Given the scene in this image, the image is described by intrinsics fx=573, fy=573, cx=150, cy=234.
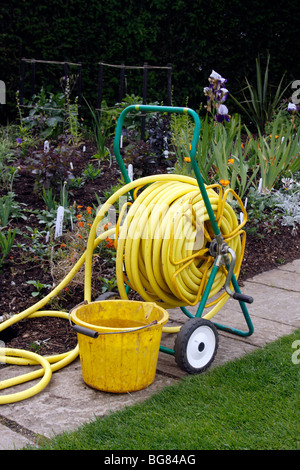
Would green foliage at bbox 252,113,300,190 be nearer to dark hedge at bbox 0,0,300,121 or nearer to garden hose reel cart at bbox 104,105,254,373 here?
garden hose reel cart at bbox 104,105,254,373

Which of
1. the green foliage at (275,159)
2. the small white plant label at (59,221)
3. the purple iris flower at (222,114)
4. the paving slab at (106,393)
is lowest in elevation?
the paving slab at (106,393)

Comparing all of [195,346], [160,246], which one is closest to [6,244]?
[160,246]

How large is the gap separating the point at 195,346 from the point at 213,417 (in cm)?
49

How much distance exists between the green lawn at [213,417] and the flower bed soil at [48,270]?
0.83 meters

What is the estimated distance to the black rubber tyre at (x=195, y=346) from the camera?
114 inches

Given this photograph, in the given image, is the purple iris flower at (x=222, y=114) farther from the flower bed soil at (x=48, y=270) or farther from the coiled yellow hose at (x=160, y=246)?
the coiled yellow hose at (x=160, y=246)

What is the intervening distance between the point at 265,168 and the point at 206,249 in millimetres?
2501

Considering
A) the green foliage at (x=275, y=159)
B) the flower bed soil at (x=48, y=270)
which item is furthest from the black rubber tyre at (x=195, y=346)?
the green foliage at (x=275, y=159)

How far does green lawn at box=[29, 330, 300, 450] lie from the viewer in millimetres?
2328

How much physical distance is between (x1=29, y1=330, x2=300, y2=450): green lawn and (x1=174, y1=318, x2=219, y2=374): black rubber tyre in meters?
0.06

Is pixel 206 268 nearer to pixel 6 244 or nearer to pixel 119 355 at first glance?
pixel 119 355

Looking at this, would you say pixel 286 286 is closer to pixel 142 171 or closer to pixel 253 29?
pixel 142 171

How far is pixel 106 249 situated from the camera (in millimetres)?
4234

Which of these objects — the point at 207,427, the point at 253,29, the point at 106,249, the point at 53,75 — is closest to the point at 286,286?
the point at 106,249
